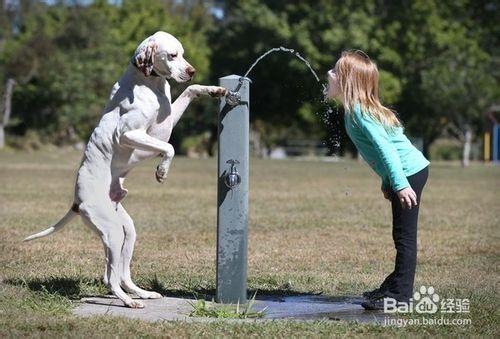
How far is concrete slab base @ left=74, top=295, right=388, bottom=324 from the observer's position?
6.61 m

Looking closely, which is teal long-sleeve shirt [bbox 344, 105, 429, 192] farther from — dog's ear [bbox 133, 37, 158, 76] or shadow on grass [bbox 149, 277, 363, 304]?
dog's ear [bbox 133, 37, 158, 76]

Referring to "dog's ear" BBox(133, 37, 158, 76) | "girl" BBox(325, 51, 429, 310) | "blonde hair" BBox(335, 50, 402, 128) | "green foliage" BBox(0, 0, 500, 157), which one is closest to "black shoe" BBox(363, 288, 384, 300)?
"girl" BBox(325, 51, 429, 310)

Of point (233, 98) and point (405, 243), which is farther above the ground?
point (233, 98)

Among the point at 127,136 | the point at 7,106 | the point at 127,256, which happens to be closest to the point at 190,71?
the point at 127,136

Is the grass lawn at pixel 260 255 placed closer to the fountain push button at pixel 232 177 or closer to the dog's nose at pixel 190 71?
the fountain push button at pixel 232 177

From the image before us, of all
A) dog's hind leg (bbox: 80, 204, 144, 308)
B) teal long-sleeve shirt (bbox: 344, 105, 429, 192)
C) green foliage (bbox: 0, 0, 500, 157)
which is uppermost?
green foliage (bbox: 0, 0, 500, 157)

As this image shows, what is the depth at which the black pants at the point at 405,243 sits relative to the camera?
6898 mm

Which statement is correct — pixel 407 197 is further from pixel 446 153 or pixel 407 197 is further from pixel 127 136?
pixel 446 153

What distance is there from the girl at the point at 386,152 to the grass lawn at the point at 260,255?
62cm

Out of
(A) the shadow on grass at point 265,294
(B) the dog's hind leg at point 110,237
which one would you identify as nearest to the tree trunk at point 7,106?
(A) the shadow on grass at point 265,294

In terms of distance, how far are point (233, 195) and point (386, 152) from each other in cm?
118

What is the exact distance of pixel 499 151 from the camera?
5625 centimetres

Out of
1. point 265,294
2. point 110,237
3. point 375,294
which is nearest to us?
point 110,237

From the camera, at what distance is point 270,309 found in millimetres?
7012
